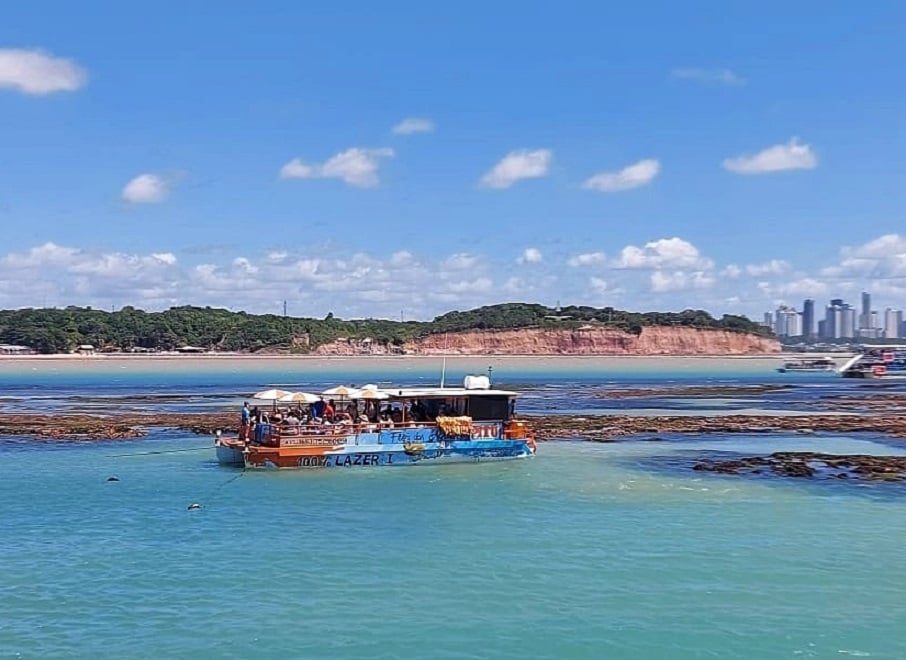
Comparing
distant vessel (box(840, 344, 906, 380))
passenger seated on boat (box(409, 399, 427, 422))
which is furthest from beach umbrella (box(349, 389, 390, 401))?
distant vessel (box(840, 344, 906, 380))

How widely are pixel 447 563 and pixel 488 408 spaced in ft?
63.1

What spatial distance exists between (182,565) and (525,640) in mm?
9064

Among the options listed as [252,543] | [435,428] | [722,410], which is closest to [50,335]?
[722,410]

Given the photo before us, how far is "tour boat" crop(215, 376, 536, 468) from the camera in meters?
38.4

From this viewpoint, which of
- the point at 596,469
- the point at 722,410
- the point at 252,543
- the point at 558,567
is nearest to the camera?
the point at 558,567

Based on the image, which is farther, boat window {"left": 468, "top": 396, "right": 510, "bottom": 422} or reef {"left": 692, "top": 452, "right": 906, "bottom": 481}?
boat window {"left": 468, "top": 396, "right": 510, "bottom": 422}

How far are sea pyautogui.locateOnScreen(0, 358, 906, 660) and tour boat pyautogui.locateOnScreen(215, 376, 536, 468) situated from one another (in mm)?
984

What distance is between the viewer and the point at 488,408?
42594 millimetres

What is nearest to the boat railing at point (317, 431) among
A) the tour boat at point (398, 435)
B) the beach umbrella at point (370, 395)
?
the tour boat at point (398, 435)

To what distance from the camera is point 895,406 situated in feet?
268

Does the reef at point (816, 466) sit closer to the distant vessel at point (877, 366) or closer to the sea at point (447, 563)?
the sea at point (447, 563)

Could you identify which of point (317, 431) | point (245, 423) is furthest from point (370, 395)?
point (245, 423)

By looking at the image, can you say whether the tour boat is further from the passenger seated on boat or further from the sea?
the sea

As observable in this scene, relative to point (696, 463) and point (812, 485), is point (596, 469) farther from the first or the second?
point (812, 485)
